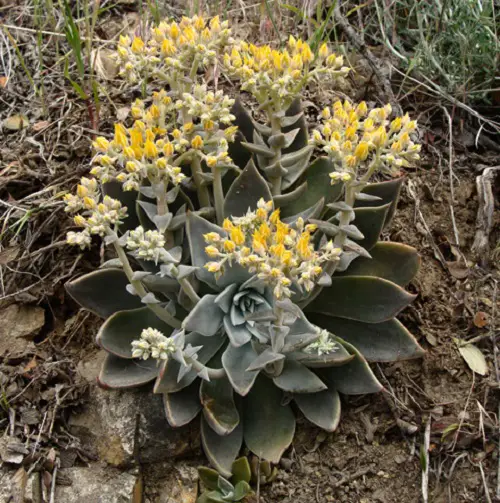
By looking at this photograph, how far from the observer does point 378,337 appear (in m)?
2.57

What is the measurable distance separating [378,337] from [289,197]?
70 centimetres

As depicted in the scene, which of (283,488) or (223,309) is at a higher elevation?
(223,309)

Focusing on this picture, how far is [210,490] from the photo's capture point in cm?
245

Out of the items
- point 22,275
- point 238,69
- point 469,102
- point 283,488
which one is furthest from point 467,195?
point 22,275

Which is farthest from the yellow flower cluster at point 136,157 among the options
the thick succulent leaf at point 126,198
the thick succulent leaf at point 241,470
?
the thick succulent leaf at point 241,470

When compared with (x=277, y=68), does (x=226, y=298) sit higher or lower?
lower

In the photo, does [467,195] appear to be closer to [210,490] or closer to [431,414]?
[431,414]

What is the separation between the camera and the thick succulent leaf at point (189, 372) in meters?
2.32

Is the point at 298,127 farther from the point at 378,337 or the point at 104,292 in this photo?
the point at 104,292

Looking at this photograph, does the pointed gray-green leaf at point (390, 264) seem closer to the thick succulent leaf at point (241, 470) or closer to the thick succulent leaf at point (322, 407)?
the thick succulent leaf at point (322, 407)

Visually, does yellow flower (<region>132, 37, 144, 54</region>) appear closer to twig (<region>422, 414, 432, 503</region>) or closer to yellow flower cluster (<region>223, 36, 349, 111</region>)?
yellow flower cluster (<region>223, 36, 349, 111</region>)

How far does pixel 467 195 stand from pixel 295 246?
155cm

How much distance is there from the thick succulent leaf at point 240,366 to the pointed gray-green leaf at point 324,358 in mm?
161

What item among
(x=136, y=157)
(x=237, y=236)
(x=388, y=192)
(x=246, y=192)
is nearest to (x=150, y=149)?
(x=136, y=157)
